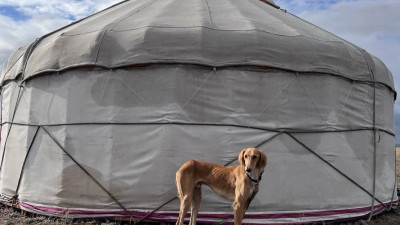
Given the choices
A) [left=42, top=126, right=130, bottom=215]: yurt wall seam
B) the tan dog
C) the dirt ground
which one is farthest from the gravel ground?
the tan dog

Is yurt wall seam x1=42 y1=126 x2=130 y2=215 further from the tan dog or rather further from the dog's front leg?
the dog's front leg

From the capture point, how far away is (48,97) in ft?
18.3

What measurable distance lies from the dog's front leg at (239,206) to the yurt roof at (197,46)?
5.83ft

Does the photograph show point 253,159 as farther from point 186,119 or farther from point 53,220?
point 53,220

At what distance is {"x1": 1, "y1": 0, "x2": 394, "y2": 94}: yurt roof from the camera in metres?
5.13

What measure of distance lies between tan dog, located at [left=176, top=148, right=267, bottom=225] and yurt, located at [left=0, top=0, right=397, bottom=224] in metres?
0.79

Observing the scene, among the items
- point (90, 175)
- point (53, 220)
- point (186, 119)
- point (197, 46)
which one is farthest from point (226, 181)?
point (53, 220)

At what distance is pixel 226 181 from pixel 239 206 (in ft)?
1.04

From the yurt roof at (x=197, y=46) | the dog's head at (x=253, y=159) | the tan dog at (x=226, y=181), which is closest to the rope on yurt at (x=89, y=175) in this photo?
the yurt roof at (x=197, y=46)

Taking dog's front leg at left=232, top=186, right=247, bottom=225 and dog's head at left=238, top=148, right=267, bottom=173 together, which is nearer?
dog's head at left=238, top=148, right=267, bottom=173

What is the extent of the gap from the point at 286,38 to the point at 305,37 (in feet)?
1.10

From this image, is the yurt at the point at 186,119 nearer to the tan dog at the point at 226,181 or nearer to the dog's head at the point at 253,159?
the tan dog at the point at 226,181

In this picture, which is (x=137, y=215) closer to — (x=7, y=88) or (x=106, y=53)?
(x=106, y=53)

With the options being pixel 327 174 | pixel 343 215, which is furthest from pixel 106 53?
pixel 343 215
